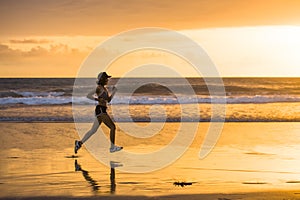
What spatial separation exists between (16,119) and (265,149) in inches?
508

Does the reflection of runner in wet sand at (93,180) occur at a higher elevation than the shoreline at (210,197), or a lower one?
higher

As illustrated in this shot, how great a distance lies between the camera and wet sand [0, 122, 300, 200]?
28.7 feet

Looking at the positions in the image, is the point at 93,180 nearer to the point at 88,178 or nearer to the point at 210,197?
the point at 88,178

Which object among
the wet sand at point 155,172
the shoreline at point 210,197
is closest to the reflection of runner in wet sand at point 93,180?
the wet sand at point 155,172

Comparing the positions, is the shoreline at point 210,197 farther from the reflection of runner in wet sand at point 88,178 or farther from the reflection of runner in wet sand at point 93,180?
the reflection of runner in wet sand at point 88,178

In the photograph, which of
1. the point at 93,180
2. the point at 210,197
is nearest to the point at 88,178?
the point at 93,180

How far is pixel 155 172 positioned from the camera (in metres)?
10.7

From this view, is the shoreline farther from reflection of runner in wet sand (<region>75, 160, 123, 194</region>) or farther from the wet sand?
reflection of runner in wet sand (<region>75, 160, 123, 194</region>)

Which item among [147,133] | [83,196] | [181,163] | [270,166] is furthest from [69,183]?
[147,133]

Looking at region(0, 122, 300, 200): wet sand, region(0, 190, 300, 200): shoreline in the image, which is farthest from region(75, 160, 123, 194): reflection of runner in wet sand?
region(0, 190, 300, 200): shoreline

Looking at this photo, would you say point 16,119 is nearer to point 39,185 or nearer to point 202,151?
point 202,151

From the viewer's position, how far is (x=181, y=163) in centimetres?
1187

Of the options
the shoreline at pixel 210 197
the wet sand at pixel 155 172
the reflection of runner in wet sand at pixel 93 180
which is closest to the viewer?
the shoreline at pixel 210 197

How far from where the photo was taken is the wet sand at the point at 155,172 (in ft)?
28.7
